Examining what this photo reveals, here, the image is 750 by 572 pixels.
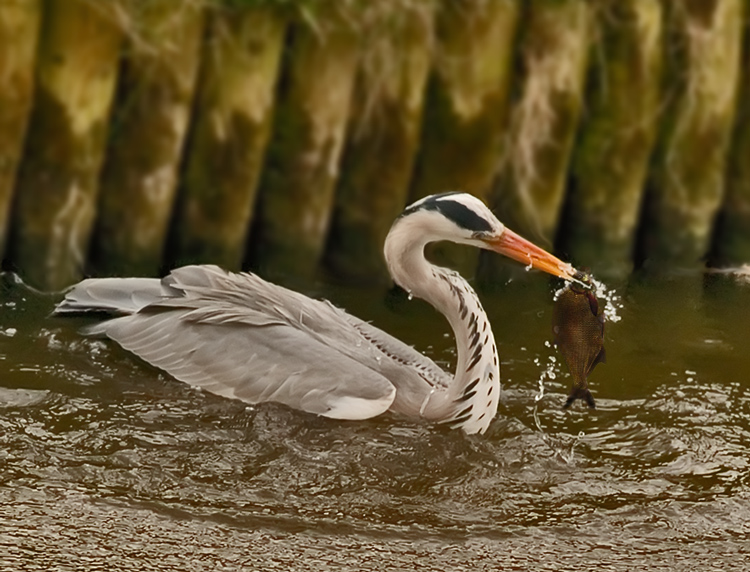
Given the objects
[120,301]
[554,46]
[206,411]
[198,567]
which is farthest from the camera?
[554,46]

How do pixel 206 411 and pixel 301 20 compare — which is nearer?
pixel 206 411

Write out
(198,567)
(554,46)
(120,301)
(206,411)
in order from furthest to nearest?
(554,46)
(120,301)
(206,411)
(198,567)

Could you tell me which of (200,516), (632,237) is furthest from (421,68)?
(200,516)

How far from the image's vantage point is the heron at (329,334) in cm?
680

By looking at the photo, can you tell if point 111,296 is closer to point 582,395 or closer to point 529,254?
point 529,254

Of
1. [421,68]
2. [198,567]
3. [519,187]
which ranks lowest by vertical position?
[198,567]

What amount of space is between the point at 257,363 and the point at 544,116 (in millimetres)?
2283

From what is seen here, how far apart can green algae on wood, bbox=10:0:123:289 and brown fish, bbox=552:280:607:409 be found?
9.32 ft

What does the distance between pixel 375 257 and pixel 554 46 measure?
1.50 meters

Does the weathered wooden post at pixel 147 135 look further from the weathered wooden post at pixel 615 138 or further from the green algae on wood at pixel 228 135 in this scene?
the weathered wooden post at pixel 615 138

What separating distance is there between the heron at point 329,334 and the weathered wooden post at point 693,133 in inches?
78.2

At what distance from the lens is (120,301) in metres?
7.66

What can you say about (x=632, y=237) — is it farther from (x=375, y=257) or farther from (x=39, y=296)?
(x=39, y=296)

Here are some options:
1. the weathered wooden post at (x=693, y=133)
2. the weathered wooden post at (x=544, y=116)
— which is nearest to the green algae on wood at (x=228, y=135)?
the weathered wooden post at (x=544, y=116)
